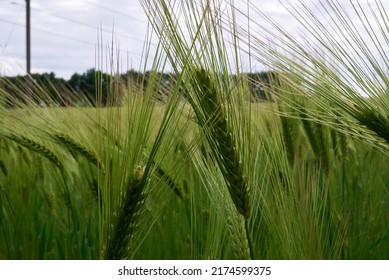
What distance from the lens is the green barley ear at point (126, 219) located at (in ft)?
2.76

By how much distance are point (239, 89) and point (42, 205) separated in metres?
1.26

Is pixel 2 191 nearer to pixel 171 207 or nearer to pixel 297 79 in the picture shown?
pixel 171 207

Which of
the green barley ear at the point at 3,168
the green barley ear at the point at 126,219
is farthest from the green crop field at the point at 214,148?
the green barley ear at the point at 3,168

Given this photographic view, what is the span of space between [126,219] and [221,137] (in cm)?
20

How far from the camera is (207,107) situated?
3.04ft

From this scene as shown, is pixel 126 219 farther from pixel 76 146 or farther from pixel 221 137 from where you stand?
pixel 76 146

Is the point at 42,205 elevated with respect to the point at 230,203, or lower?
lower

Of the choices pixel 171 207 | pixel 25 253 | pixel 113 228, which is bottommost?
pixel 25 253

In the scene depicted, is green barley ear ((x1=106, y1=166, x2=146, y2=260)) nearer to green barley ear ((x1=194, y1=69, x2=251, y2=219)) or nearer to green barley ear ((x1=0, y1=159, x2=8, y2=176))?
green barley ear ((x1=194, y1=69, x2=251, y2=219))

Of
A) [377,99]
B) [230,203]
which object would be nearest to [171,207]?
[230,203]

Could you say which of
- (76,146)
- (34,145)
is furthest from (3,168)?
(76,146)

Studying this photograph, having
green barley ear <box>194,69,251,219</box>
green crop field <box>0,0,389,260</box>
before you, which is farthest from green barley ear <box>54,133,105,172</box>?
green barley ear <box>194,69,251,219</box>

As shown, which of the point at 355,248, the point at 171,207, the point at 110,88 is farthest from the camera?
the point at 171,207

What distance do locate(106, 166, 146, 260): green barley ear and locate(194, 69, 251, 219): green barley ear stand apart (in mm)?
142
